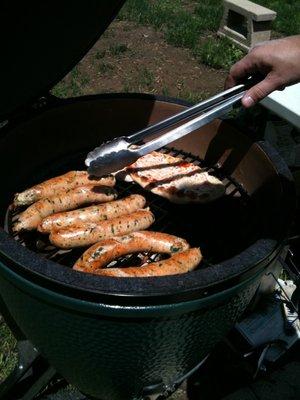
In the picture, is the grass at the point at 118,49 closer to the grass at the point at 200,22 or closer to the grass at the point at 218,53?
the grass at the point at 200,22

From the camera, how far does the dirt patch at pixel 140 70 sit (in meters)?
6.00

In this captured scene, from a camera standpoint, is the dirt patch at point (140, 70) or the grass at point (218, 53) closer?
the dirt patch at point (140, 70)

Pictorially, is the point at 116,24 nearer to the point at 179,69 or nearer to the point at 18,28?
the point at 179,69

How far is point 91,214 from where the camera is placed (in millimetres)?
2354

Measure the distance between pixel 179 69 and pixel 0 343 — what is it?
4.61 metres

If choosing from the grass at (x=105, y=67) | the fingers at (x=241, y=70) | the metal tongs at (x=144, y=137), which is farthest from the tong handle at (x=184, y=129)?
the grass at (x=105, y=67)

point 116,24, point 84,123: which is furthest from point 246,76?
point 116,24

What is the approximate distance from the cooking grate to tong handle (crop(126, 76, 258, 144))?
530mm

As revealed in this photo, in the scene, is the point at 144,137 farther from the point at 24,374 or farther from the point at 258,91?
the point at 24,374

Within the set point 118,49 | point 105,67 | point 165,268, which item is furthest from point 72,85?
point 165,268

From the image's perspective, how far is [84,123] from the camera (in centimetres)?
288

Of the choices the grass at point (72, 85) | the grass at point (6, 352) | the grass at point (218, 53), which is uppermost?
the grass at point (72, 85)

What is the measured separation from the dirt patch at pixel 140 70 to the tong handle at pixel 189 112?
3.48 m

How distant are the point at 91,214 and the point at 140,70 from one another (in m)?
4.46
